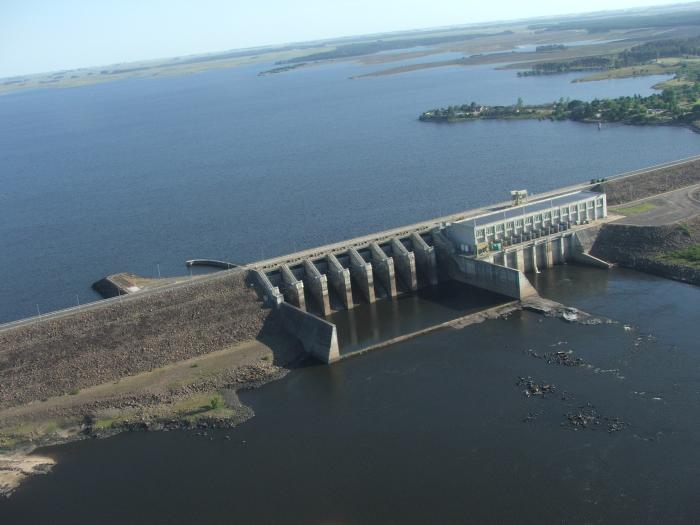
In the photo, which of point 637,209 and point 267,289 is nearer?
point 267,289

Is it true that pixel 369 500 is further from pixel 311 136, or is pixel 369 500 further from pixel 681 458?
pixel 311 136

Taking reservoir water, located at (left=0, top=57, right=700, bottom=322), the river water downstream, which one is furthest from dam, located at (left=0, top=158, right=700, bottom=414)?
reservoir water, located at (left=0, top=57, right=700, bottom=322)

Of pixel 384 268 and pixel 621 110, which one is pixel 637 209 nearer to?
pixel 384 268

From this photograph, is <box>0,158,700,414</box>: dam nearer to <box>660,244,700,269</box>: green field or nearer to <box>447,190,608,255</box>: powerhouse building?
<box>447,190,608,255</box>: powerhouse building

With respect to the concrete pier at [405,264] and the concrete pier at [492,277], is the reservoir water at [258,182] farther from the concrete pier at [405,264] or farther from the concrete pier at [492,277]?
the concrete pier at [492,277]

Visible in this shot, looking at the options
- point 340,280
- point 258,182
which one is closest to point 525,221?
point 340,280

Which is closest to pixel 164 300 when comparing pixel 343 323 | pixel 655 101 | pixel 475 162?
pixel 343 323

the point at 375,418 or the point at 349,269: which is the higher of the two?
the point at 349,269
